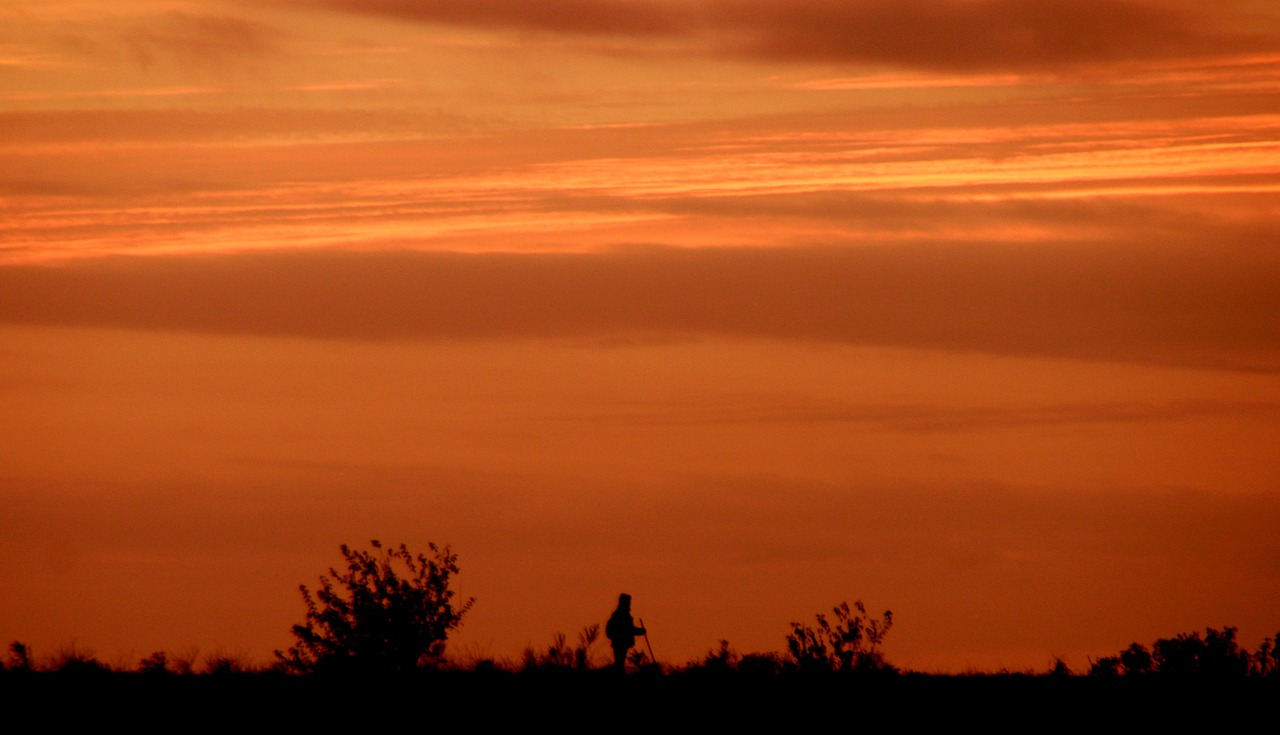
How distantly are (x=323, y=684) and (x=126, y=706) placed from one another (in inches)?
121

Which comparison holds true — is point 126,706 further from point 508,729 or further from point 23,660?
point 508,729

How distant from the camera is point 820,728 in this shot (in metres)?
36.0

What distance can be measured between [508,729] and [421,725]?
4.34ft

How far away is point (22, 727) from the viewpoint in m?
34.2

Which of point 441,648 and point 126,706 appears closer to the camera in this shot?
point 126,706

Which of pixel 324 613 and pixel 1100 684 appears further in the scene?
pixel 324 613

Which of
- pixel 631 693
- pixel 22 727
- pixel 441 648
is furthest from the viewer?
pixel 441 648

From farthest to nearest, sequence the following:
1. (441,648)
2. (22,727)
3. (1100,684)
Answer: (441,648)
(1100,684)
(22,727)

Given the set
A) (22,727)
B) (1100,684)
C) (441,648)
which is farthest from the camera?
(441,648)

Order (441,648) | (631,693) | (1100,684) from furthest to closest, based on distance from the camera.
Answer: (441,648) → (1100,684) → (631,693)

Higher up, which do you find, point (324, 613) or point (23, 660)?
point (324, 613)

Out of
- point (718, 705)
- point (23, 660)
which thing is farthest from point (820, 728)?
point (23, 660)

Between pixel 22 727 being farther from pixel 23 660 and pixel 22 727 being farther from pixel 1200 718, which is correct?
pixel 1200 718

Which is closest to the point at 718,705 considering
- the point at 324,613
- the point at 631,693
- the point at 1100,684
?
the point at 631,693
